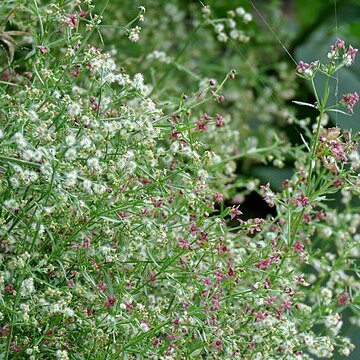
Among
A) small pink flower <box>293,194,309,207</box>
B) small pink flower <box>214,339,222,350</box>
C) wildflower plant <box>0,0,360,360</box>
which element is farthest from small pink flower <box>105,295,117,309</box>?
small pink flower <box>293,194,309,207</box>

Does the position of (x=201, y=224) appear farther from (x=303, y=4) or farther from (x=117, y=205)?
(x=303, y=4)

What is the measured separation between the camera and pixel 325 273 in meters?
1.11

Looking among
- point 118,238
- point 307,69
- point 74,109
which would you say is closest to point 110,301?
point 118,238

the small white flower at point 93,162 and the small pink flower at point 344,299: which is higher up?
the small white flower at point 93,162

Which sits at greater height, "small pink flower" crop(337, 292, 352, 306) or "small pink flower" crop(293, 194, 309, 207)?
"small pink flower" crop(293, 194, 309, 207)

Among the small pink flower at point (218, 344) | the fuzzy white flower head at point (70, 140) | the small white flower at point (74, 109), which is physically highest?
the small white flower at point (74, 109)

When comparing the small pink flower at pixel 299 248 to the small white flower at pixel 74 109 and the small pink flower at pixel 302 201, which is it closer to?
the small pink flower at pixel 302 201

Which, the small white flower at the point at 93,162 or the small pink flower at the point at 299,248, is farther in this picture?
the small pink flower at the point at 299,248

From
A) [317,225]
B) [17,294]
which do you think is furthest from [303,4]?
[17,294]

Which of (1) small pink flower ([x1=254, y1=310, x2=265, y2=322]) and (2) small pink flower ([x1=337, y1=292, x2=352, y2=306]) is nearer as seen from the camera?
(1) small pink flower ([x1=254, y1=310, x2=265, y2=322])

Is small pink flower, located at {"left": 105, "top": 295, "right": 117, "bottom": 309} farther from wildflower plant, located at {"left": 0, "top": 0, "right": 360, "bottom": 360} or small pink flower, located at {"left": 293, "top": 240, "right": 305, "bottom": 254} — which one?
small pink flower, located at {"left": 293, "top": 240, "right": 305, "bottom": 254}

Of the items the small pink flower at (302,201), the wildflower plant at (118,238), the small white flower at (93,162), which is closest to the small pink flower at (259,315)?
the wildflower plant at (118,238)

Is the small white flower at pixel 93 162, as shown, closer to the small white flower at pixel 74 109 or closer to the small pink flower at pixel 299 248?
the small white flower at pixel 74 109

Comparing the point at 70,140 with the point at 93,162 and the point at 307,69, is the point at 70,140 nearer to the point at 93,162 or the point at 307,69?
the point at 93,162
